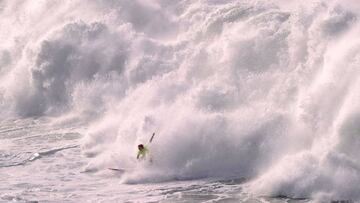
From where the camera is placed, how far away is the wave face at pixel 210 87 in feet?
47.0

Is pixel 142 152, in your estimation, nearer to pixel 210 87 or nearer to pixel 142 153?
pixel 142 153

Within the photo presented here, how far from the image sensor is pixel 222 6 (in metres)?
21.3

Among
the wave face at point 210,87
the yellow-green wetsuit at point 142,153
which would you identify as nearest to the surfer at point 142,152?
the yellow-green wetsuit at point 142,153

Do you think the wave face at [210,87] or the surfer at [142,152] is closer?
the wave face at [210,87]

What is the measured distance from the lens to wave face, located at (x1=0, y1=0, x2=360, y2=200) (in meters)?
14.3

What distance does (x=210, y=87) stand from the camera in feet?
57.7

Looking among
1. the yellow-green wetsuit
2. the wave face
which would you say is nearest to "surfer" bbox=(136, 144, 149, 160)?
the yellow-green wetsuit

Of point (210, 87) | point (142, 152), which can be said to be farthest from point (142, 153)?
point (210, 87)

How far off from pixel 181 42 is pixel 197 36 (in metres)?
0.59

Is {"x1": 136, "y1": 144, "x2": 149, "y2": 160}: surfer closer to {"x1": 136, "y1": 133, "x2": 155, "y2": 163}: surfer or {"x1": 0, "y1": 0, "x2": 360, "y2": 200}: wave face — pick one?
{"x1": 136, "y1": 133, "x2": 155, "y2": 163}: surfer

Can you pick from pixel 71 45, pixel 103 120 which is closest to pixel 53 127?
pixel 103 120

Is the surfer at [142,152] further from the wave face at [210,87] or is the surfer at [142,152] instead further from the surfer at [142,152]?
the wave face at [210,87]

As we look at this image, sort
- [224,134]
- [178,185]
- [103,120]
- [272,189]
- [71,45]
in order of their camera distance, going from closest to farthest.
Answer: [272,189] → [178,185] → [224,134] → [103,120] → [71,45]

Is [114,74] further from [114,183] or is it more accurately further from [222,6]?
[114,183]
